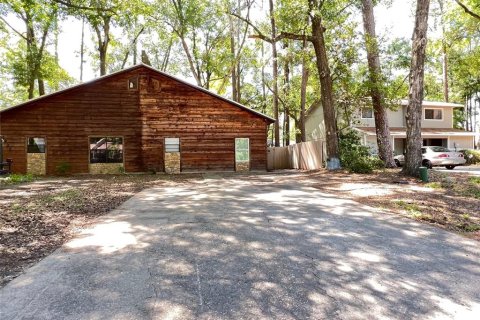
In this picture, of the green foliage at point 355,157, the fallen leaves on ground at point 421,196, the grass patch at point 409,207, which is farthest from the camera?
the green foliage at point 355,157

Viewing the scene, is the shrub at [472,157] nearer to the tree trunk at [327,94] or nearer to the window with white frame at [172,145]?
the tree trunk at [327,94]

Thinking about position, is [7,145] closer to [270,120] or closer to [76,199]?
[76,199]

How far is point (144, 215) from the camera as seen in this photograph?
733cm

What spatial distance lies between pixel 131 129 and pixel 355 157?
A: 12.7 m

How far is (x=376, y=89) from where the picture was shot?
56.6ft

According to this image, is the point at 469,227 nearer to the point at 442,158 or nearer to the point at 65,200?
the point at 65,200

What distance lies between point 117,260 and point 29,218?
3.73 metres

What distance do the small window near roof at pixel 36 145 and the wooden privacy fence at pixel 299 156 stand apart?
54.3 feet

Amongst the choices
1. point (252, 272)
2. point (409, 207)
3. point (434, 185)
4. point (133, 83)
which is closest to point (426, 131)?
point (434, 185)

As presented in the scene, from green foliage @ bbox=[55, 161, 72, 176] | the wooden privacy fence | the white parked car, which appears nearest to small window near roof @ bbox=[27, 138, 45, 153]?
green foliage @ bbox=[55, 161, 72, 176]

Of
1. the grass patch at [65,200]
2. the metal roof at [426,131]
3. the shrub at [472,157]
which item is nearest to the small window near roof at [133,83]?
→ the grass patch at [65,200]

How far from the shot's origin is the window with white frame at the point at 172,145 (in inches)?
799

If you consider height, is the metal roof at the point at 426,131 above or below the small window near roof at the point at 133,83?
below

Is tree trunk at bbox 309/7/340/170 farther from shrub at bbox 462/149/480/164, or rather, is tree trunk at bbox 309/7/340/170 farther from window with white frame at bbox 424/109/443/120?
window with white frame at bbox 424/109/443/120
